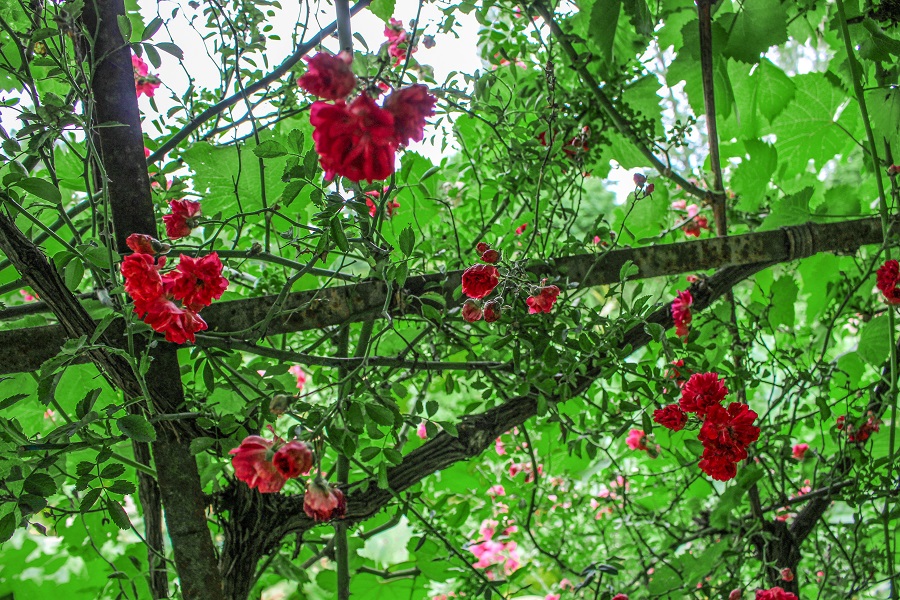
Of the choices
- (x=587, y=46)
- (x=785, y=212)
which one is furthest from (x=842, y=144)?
(x=587, y=46)

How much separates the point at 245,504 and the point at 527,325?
39 centimetres

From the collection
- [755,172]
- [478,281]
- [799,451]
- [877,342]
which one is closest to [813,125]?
[755,172]

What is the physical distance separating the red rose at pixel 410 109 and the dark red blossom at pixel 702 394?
0.54 m

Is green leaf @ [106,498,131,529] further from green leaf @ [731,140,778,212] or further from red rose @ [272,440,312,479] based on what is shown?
green leaf @ [731,140,778,212]

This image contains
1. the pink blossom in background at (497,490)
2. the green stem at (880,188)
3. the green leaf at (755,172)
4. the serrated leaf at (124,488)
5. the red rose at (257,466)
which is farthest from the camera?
the pink blossom in background at (497,490)

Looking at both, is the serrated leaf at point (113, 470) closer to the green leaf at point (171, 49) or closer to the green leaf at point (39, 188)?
the green leaf at point (39, 188)

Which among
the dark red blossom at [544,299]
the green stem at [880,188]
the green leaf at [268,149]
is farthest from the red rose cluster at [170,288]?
the green stem at [880,188]

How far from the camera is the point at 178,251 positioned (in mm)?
845

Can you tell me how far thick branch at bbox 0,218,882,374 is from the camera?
66cm

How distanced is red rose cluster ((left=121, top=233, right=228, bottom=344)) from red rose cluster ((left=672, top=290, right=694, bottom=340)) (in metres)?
0.63

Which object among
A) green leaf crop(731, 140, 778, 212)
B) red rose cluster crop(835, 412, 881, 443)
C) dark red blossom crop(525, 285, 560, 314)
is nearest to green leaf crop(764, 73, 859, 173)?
green leaf crop(731, 140, 778, 212)

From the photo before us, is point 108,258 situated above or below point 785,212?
below

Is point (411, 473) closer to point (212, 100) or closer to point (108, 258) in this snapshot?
point (108, 258)

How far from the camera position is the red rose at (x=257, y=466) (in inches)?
20.1
